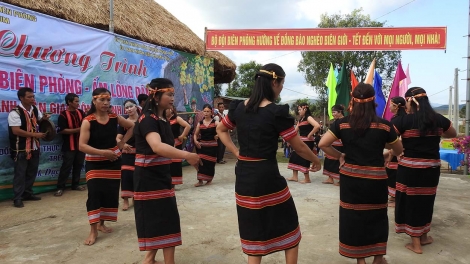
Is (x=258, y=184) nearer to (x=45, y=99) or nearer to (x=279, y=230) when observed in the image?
(x=279, y=230)

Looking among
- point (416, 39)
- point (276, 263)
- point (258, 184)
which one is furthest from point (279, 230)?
point (416, 39)

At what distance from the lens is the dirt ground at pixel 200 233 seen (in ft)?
11.1

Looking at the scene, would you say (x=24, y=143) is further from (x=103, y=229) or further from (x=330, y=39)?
(x=330, y=39)

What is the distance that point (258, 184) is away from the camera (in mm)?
2516

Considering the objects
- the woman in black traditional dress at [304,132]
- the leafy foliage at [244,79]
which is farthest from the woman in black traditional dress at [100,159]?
the leafy foliage at [244,79]

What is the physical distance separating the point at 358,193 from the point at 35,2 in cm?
633

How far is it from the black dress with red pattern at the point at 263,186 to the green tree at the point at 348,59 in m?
21.3

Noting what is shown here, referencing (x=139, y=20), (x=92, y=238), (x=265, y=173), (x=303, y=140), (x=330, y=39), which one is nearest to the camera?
(x=265, y=173)

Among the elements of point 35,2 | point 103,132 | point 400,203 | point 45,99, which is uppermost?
point 35,2

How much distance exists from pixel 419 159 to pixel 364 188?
1.07 meters

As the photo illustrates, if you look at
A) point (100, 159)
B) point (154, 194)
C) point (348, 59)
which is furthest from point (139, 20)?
point (348, 59)

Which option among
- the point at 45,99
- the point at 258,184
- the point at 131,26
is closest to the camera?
the point at 258,184

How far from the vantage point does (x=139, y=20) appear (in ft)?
28.6

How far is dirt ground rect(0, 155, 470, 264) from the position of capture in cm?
337
